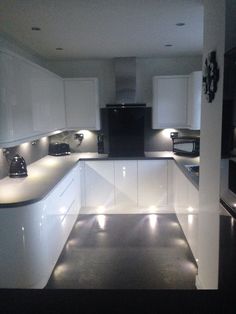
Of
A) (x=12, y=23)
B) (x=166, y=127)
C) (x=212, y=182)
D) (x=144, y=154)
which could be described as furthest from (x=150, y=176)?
(x=12, y=23)

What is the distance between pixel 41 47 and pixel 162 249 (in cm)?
281

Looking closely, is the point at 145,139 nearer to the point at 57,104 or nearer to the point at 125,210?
the point at 125,210

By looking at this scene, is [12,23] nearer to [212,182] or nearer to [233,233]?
[212,182]

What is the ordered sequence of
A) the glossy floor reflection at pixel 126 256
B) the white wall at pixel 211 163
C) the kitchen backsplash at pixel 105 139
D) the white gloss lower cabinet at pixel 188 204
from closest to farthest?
the white wall at pixel 211 163 < the glossy floor reflection at pixel 126 256 < the white gloss lower cabinet at pixel 188 204 < the kitchen backsplash at pixel 105 139

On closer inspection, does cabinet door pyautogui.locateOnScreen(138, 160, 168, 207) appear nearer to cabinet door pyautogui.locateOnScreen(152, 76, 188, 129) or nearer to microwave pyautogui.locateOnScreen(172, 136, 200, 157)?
microwave pyautogui.locateOnScreen(172, 136, 200, 157)

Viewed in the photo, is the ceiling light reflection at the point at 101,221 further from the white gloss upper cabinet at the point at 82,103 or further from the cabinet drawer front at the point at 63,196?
the white gloss upper cabinet at the point at 82,103

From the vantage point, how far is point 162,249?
10.2 feet

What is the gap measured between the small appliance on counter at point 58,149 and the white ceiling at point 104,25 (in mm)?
1336

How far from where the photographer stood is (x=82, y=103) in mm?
4320

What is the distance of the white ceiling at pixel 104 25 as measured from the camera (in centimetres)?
215

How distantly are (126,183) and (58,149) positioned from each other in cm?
118

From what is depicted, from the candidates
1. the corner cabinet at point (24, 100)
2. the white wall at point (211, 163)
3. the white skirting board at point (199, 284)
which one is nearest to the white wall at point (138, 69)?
the corner cabinet at point (24, 100)

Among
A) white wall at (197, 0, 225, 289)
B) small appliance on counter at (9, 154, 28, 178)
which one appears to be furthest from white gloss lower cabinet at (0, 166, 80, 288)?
white wall at (197, 0, 225, 289)

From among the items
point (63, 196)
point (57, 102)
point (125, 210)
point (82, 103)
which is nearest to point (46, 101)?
point (57, 102)
